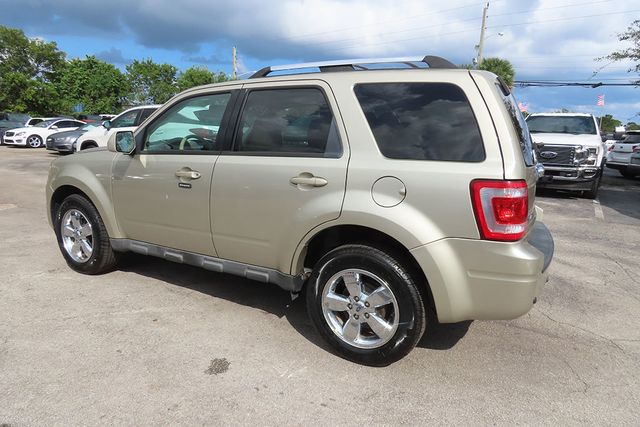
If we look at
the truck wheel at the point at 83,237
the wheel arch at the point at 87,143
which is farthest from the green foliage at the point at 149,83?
the truck wheel at the point at 83,237

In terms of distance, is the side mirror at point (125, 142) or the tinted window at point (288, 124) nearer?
the tinted window at point (288, 124)

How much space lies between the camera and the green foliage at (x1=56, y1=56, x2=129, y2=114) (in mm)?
41050

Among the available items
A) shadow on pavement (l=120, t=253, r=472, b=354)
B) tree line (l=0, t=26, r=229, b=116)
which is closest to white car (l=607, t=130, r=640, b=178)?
shadow on pavement (l=120, t=253, r=472, b=354)

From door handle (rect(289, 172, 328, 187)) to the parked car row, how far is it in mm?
10561

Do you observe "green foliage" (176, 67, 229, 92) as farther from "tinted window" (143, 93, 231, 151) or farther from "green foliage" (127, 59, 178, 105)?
"tinted window" (143, 93, 231, 151)

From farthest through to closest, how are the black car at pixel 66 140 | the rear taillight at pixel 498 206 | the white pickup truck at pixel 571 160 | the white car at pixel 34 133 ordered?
the white car at pixel 34 133 < the black car at pixel 66 140 < the white pickup truck at pixel 571 160 < the rear taillight at pixel 498 206

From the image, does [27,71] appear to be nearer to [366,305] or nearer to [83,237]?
[83,237]

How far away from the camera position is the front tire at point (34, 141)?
21.8 m

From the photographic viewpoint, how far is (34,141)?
72.1ft

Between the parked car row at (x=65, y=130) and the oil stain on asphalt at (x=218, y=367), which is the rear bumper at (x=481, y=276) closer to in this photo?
the oil stain on asphalt at (x=218, y=367)

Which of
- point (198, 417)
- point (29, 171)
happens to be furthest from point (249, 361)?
point (29, 171)

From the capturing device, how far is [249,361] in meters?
3.10

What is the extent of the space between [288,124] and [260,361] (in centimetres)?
166

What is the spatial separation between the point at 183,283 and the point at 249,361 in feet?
5.43
